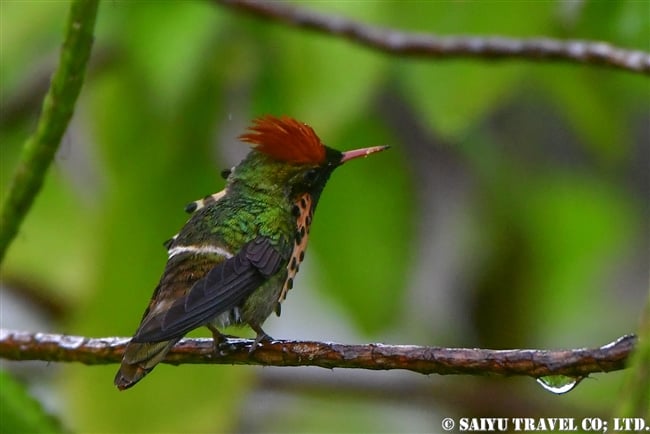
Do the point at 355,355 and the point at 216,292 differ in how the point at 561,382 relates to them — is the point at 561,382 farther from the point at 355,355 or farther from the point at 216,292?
the point at 216,292

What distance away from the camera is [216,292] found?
43.7 inches

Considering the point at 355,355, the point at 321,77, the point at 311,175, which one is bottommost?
the point at 355,355

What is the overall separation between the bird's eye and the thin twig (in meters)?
0.27

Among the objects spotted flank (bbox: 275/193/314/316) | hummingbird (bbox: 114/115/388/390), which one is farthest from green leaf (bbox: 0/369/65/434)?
spotted flank (bbox: 275/193/314/316)

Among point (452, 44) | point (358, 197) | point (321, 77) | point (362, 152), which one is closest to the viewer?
point (362, 152)

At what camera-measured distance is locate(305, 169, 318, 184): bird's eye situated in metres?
1.25

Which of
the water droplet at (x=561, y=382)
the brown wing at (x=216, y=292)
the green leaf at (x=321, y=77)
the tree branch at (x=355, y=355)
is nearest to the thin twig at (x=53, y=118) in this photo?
the tree branch at (x=355, y=355)

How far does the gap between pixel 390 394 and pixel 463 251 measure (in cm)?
57

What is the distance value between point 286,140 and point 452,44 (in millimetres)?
748

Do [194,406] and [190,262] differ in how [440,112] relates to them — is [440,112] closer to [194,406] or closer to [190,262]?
[194,406]

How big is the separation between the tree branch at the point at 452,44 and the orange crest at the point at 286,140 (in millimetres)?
602

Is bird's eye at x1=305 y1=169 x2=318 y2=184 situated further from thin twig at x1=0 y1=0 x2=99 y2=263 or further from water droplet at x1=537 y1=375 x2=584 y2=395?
water droplet at x1=537 y1=375 x2=584 y2=395

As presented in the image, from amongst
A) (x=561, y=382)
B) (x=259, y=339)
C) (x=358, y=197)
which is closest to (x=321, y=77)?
(x=358, y=197)

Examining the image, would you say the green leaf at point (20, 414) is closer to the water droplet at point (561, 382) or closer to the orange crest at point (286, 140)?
the orange crest at point (286, 140)
